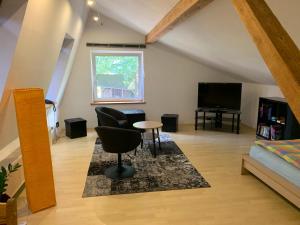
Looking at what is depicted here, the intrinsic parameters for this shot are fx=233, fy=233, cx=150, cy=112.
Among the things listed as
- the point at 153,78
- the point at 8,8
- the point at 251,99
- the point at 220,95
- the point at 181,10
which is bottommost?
the point at 251,99

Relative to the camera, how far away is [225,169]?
346 centimetres

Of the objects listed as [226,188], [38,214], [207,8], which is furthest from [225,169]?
[38,214]

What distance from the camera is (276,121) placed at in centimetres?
458

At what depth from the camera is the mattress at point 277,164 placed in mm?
2479

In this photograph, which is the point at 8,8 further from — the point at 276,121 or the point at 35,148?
the point at 276,121

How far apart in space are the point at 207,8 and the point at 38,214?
9.27 feet

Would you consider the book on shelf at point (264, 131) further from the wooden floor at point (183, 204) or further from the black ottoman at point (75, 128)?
the black ottoman at point (75, 128)

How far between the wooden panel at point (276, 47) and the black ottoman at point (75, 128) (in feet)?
13.4

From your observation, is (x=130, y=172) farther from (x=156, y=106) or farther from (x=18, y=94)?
(x=156, y=106)

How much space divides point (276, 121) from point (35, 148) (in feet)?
14.0

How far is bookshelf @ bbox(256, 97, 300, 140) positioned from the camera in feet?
13.6

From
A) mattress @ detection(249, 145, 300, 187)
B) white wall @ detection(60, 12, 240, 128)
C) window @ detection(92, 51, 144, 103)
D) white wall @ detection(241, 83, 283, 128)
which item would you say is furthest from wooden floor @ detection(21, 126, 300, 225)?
window @ detection(92, 51, 144, 103)

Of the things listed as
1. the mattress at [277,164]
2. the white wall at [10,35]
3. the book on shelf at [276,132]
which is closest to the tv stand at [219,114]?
the book on shelf at [276,132]

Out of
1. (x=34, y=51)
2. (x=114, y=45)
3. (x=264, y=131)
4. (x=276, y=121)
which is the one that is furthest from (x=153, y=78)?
(x=34, y=51)
